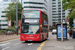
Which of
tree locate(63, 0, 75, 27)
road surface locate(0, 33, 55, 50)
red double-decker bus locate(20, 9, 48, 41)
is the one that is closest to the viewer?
road surface locate(0, 33, 55, 50)

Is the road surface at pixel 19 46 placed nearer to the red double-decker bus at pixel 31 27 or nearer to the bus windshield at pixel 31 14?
the red double-decker bus at pixel 31 27

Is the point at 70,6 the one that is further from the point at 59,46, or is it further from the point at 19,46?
the point at 19,46

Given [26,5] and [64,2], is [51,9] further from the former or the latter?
[64,2]

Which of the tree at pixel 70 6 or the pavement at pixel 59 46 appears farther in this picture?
the tree at pixel 70 6

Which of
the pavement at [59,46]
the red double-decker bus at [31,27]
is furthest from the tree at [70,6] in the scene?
the pavement at [59,46]

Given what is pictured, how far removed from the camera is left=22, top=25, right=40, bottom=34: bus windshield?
1800cm

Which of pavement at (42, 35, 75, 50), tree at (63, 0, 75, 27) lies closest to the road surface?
pavement at (42, 35, 75, 50)

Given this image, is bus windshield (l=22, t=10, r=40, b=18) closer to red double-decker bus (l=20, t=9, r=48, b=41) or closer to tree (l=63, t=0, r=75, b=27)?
red double-decker bus (l=20, t=9, r=48, b=41)

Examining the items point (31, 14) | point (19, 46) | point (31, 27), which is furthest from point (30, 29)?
point (19, 46)

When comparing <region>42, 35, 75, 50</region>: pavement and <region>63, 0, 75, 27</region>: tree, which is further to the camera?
<region>63, 0, 75, 27</region>: tree

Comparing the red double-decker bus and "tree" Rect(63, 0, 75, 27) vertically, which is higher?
"tree" Rect(63, 0, 75, 27)

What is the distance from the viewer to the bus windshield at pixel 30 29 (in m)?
18.0

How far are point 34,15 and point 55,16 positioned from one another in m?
92.2

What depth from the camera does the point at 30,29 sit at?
18.0m
